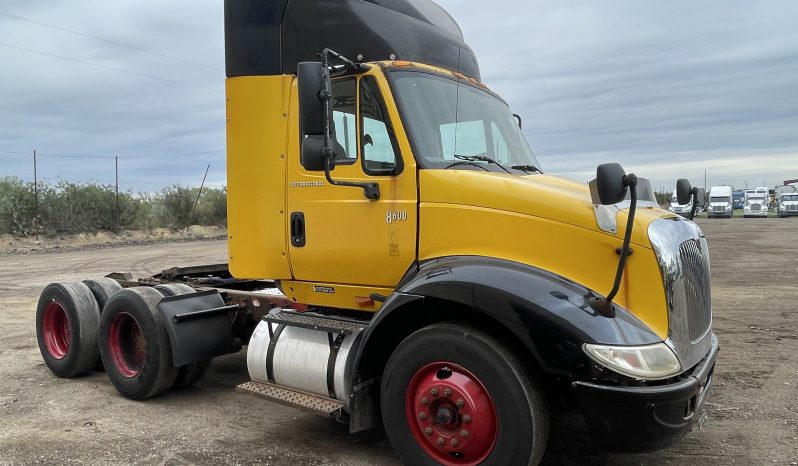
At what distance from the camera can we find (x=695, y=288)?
3.67 m

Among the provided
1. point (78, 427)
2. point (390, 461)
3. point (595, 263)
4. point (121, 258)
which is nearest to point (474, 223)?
point (595, 263)

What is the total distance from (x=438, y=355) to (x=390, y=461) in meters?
1.06

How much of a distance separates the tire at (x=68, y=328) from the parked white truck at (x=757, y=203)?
5384 cm

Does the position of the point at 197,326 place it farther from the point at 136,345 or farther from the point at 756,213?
the point at 756,213

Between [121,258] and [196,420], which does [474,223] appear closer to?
[196,420]

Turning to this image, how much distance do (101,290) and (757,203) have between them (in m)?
54.0

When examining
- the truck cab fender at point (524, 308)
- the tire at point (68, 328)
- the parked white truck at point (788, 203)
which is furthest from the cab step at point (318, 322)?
the parked white truck at point (788, 203)

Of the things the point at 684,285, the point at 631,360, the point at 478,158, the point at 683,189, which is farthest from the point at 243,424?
the point at 683,189

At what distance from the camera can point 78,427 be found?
4.86m

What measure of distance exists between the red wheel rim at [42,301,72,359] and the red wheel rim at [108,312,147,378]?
3.68ft

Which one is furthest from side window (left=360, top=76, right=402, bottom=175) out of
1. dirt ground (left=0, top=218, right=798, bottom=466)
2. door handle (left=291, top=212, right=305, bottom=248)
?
dirt ground (left=0, top=218, right=798, bottom=466)

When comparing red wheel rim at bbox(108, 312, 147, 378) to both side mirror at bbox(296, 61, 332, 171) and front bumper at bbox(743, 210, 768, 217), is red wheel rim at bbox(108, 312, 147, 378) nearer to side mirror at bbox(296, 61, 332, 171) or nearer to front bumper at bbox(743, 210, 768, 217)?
side mirror at bbox(296, 61, 332, 171)

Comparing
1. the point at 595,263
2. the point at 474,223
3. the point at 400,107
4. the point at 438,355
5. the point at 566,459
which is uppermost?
the point at 400,107

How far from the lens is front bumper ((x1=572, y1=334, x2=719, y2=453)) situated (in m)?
3.05
